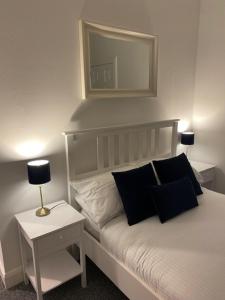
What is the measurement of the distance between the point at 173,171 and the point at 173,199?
1.27 ft

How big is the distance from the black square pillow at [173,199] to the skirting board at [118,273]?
451 mm

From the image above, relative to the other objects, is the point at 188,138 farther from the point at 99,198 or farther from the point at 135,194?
the point at 99,198

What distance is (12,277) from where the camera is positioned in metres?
1.92

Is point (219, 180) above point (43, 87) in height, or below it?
below

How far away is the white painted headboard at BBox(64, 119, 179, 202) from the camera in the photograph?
A: 2096mm

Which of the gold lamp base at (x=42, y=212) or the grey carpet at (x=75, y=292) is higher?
the gold lamp base at (x=42, y=212)

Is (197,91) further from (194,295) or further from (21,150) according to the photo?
(194,295)

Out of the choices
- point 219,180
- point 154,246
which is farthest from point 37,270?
point 219,180

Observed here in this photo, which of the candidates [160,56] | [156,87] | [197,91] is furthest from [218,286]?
[197,91]

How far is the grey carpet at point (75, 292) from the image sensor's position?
70.4 inches

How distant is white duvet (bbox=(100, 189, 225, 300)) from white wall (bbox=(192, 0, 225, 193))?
119 cm

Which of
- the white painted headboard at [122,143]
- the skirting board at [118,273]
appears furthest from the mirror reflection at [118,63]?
the skirting board at [118,273]

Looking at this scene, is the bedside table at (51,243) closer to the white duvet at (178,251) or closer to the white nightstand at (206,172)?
the white duvet at (178,251)

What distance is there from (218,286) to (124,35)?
2099mm
